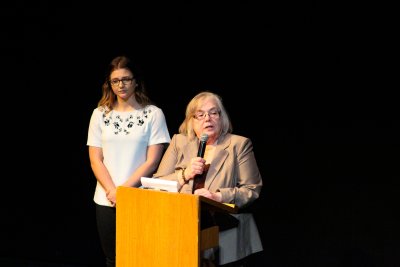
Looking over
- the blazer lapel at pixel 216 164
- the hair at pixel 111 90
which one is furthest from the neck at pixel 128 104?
the blazer lapel at pixel 216 164

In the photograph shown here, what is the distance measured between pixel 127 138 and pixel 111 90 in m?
0.30

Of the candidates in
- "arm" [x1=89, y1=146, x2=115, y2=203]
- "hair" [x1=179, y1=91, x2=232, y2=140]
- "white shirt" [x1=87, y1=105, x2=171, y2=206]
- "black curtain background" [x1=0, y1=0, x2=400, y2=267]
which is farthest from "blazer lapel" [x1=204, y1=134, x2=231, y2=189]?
"black curtain background" [x1=0, y1=0, x2=400, y2=267]

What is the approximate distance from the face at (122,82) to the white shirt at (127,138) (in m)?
0.11

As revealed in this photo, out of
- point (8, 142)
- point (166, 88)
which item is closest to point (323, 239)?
point (166, 88)

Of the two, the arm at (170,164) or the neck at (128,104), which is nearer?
the arm at (170,164)

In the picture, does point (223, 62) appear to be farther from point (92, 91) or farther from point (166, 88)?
point (92, 91)

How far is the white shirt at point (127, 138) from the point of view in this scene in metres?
3.34

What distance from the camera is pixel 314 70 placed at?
12.2 feet

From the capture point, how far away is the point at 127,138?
131 inches

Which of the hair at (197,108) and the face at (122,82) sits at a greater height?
the face at (122,82)

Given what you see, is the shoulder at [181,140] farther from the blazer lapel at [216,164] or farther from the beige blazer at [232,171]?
the blazer lapel at [216,164]

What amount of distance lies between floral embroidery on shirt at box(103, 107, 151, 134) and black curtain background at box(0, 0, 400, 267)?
71 cm

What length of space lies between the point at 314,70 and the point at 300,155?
537mm

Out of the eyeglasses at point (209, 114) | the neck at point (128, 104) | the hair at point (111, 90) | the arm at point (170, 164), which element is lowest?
the arm at point (170, 164)
